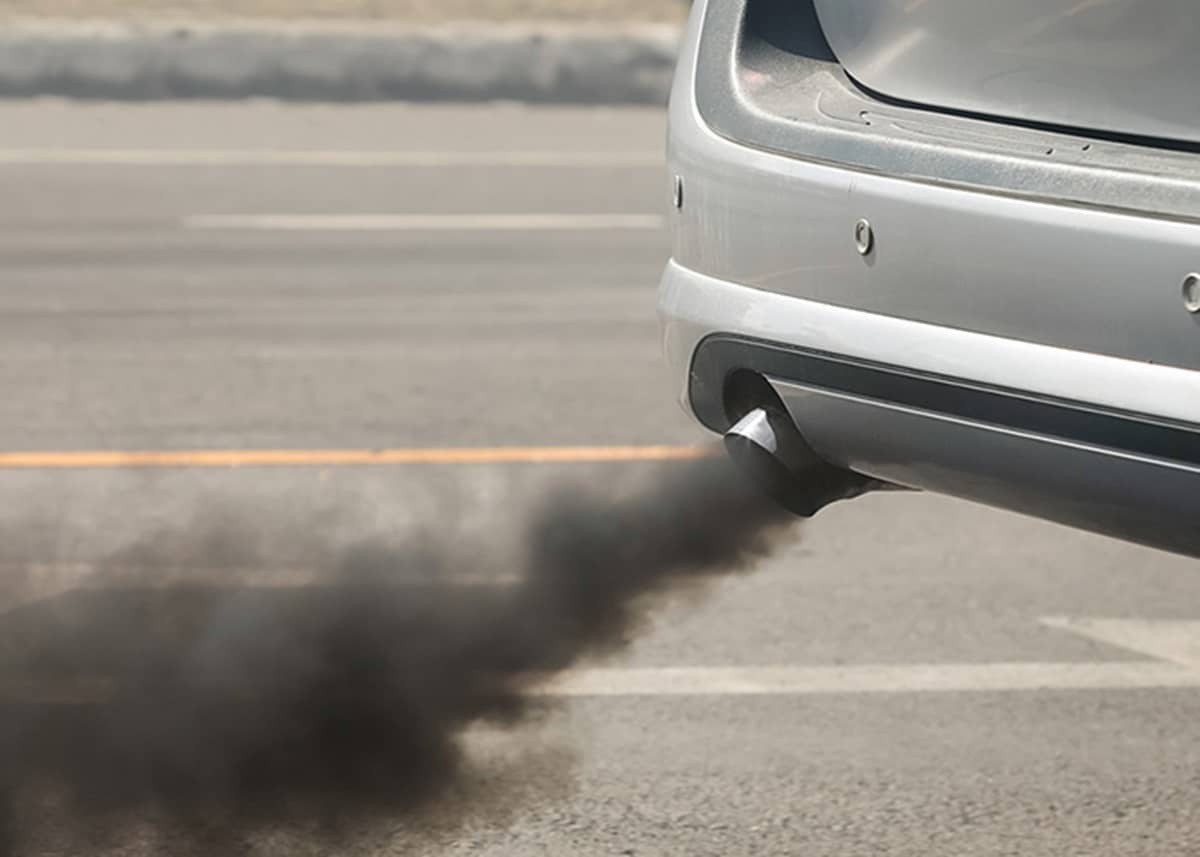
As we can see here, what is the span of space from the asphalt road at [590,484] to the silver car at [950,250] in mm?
823

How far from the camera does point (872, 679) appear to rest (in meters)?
4.84

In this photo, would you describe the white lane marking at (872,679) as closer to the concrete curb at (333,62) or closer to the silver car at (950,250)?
the silver car at (950,250)

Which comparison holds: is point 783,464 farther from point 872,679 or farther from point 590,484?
point 590,484

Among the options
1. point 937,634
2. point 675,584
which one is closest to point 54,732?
point 675,584

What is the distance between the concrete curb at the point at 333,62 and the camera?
15.5 m

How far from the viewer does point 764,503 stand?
→ 194 inches

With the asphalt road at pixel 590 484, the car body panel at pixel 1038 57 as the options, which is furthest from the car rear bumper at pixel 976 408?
the asphalt road at pixel 590 484

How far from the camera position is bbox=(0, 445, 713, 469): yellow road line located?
6.73 m

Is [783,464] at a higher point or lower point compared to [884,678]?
higher

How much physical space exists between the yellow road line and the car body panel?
336 centimetres

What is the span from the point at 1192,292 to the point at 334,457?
4313 mm

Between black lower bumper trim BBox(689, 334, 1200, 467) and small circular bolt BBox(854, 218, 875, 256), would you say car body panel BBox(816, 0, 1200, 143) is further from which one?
black lower bumper trim BBox(689, 334, 1200, 467)

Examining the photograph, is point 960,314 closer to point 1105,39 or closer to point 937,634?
point 1105,39

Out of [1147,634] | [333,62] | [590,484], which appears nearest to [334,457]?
[590,484]
